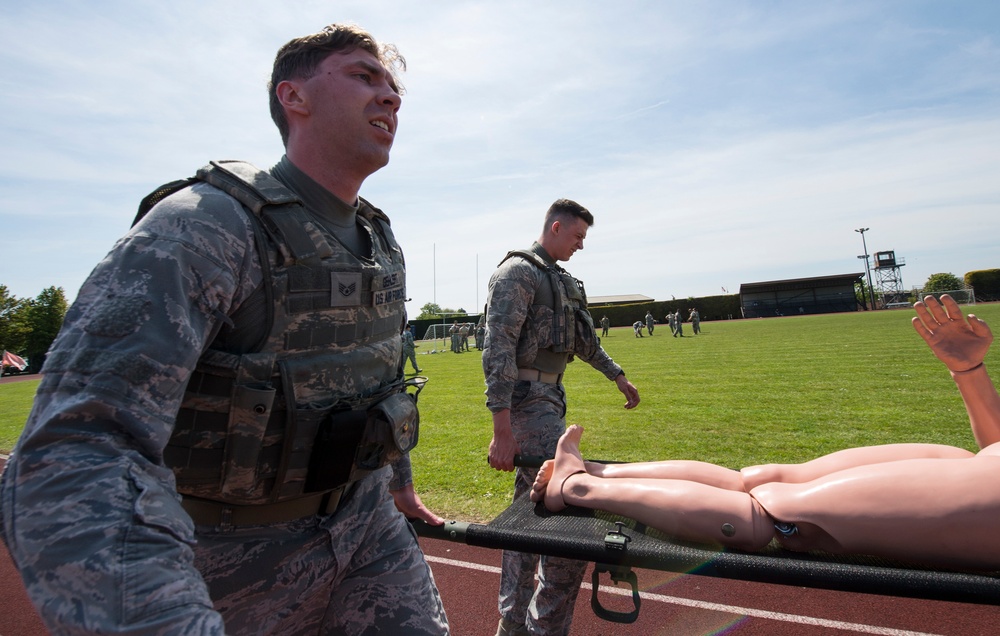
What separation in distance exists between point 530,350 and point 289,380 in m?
2.30

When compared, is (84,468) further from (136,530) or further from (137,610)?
(137,610)

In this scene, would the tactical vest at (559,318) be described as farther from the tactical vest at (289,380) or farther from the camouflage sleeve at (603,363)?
the tactical vest at (289,380)

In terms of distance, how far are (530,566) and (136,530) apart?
279 cm

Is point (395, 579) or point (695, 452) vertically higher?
point (395, 579)

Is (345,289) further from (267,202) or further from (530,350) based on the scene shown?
(530,350)

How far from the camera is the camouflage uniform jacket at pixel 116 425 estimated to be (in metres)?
0.88

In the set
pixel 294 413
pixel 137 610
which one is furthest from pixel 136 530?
pixel 294 413

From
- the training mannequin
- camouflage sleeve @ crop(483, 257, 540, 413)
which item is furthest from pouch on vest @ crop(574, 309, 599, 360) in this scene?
the training mannequin

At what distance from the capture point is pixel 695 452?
7152 mm

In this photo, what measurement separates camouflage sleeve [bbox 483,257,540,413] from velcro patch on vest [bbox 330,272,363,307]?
186 centimetres

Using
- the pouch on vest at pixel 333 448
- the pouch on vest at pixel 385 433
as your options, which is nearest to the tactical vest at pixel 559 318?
the pouch on vest at pixel 385 433

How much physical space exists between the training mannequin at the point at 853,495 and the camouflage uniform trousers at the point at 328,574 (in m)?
0.95

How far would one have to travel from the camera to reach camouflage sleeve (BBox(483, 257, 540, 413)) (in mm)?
3529

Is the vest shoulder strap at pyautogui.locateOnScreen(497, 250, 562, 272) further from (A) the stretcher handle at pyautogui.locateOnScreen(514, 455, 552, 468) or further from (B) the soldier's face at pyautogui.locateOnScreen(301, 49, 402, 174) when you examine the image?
(B) the soldier's face at pyautogui.locateOnScreen(301, 49, 402, 174)
